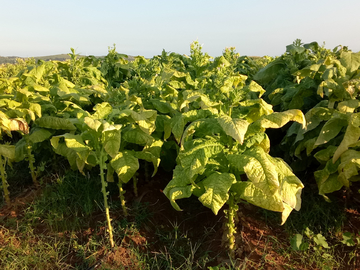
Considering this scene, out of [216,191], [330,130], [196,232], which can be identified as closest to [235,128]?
[216,191]

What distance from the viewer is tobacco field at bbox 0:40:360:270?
2.16 metres

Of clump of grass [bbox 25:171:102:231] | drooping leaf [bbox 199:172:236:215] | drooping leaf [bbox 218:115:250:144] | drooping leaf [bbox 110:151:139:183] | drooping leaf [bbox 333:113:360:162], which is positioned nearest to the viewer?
drooping leaf [bbox 218:115:250:144]

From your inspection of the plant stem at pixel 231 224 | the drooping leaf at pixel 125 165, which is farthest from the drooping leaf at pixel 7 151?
the plant stem at pixel 231 224

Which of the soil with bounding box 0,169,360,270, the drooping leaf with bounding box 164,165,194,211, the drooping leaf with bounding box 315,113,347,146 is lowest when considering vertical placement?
the soil with bounding box 0,169,360,270

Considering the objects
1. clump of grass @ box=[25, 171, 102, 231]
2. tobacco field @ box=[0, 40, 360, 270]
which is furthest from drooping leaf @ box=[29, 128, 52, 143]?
clump of grass @ box=[25, 171, 102, 231]

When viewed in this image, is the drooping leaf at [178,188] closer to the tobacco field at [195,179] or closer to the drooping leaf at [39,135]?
the tobacco field at [195,179]

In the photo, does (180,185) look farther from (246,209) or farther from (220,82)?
(246,209)

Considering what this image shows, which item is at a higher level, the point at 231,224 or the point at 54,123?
the point at 54,123

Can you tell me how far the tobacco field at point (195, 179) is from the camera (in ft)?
7.08

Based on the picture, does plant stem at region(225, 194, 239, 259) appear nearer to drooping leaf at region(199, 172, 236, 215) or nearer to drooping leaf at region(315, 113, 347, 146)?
drooping leaf at region(199, 172, 236, 215)

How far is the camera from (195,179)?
7.71 feet

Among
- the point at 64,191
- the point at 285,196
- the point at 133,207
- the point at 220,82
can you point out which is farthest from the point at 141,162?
the point at 285,196

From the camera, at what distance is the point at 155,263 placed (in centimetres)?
258

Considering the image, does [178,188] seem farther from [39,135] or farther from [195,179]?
[39,135]
